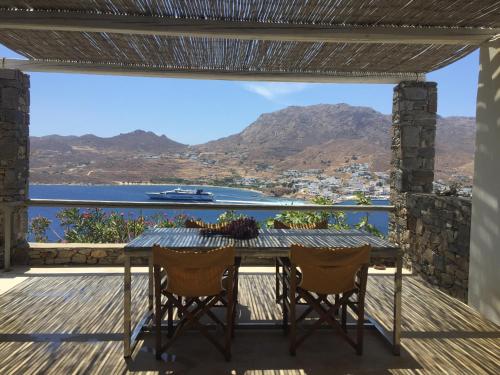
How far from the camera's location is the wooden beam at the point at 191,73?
5367 millimetres

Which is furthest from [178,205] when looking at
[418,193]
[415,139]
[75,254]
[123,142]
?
[123,142]

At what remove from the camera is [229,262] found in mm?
2801

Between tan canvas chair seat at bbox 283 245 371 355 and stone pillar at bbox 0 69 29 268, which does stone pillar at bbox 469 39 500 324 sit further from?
stone pillar at bbox 0 69 29 268

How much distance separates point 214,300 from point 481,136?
336cm

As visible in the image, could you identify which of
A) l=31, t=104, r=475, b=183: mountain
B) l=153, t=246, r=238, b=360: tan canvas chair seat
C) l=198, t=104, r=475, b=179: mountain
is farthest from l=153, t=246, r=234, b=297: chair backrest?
l=198, t=104, r=475, b=179: mountain

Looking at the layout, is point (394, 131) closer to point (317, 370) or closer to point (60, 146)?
point (317, 370)

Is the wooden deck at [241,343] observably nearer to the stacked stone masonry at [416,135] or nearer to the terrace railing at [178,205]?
the terrace railing at [178,205]

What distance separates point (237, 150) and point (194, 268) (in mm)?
26036

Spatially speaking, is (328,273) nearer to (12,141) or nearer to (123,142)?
(12,141)

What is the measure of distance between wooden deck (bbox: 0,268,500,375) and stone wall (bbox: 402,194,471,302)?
36cm

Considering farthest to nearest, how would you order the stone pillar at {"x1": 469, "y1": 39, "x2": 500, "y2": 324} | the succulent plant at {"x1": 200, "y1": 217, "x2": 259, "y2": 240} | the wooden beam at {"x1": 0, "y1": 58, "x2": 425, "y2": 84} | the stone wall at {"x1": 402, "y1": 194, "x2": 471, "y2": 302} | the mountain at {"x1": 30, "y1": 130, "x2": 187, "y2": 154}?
the mountain at {"x1": 30, "y1": 130, "x2": 187, "y2": 154}
the wooden beam at {"x1": 0, "y1": 58, "x2": 425, "y2": 84}
the stone wall at {"x1": 402, "y1": 194, "x2": 471, "y2": 302}
the stone pillar at {"x1": 469, "y1": 39, "x2": 500, "y2": 324}
the succulent plant at {"x1": 200, "y1": 217, "x2": 259, "y2": 240}

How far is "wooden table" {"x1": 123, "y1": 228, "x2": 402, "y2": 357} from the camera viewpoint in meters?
2.95

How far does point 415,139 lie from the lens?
5.86 meters

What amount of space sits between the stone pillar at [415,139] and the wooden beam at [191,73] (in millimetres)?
263
